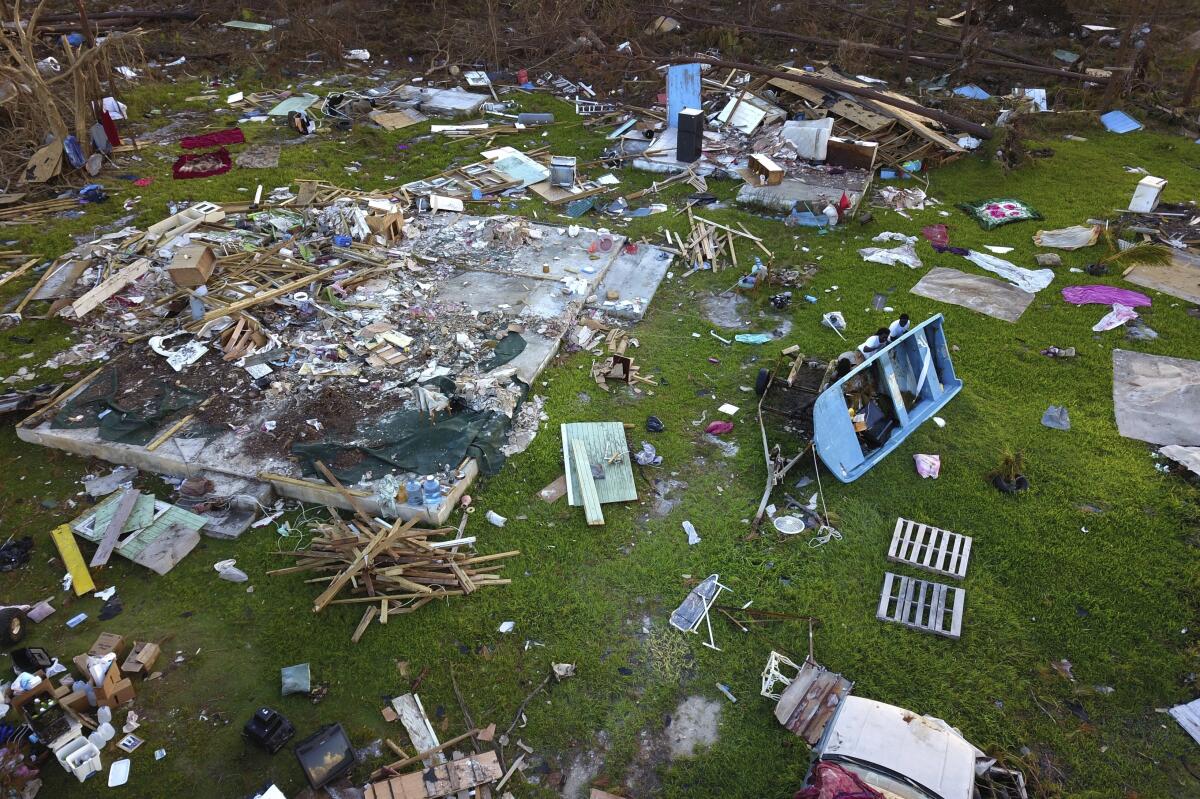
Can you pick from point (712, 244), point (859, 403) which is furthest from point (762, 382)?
point (712, 244)

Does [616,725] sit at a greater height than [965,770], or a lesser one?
lesser

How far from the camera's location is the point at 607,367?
938cm

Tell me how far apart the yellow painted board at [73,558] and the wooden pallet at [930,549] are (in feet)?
26.5

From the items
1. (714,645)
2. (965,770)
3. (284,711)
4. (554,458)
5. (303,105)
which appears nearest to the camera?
(965,770)

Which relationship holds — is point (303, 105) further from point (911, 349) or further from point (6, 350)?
point (911, 349)

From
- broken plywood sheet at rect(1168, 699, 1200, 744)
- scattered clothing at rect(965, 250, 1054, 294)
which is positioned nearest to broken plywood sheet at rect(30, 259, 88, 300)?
broken plywood sheet at rect(1168, 699, 1200, 744)

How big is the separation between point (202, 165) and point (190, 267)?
18.6 feet

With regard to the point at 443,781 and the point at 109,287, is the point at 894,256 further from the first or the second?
the point at 109,287

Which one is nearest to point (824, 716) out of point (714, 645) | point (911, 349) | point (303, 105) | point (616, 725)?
point (714, 645)

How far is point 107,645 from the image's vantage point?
20.2 ft

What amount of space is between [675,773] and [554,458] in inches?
146

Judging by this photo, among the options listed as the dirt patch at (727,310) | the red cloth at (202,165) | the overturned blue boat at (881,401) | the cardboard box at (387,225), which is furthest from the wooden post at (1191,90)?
the red cloth at (202,165)

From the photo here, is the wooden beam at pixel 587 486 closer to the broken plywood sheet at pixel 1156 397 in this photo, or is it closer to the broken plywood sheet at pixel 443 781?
the broken plywood sheet at pixel 443 781

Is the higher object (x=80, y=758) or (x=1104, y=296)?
(x=1104, y=296)
